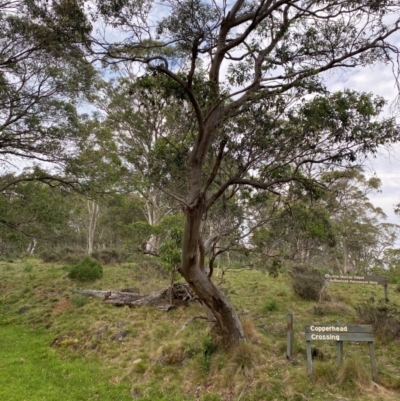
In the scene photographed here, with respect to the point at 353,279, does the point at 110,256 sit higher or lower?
higher

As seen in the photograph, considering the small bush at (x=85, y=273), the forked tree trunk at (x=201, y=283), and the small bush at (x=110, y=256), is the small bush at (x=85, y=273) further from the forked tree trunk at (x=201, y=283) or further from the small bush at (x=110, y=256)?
the forked tree trunk at (x=201, y=283)

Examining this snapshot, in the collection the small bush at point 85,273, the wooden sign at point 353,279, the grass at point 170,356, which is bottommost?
the grass at point 170,356

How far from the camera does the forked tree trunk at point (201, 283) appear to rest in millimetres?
6688

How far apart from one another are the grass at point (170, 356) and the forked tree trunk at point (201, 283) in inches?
14.4

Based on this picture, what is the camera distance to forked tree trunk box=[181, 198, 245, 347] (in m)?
6.69

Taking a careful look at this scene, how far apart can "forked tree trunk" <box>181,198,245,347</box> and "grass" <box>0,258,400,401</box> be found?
0.37m

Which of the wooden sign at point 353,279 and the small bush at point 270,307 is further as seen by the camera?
the small bush at point 270,307

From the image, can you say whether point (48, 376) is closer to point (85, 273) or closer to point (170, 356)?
point (170, 356)

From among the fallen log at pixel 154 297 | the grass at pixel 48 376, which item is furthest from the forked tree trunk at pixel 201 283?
the fallen log at pixel 154 297

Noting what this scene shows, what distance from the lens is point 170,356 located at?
772cm

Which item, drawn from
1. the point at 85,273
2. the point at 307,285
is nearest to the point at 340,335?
the point at 307,285

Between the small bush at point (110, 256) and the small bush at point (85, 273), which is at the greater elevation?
the small bush at point (110, 256)

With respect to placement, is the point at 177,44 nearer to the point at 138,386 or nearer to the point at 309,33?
the point at 309,33

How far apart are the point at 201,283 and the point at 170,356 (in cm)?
199
